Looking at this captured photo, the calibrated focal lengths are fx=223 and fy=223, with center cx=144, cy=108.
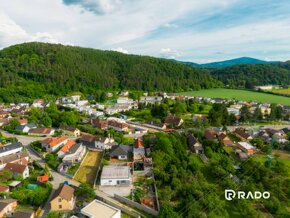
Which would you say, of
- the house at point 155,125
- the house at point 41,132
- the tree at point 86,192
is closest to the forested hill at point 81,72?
the house at point 41,132

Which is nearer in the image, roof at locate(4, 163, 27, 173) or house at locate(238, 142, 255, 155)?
roof at locate(4, 163, 27, 173)

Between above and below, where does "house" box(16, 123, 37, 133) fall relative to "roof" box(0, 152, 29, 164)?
above


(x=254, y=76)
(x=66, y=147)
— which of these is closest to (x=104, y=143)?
(x=66, y=147)

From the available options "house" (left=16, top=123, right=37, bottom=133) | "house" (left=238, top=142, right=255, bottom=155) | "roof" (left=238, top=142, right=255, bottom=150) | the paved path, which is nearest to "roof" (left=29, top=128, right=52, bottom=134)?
"house" (left=16, top=123, right=37, bottom=133)

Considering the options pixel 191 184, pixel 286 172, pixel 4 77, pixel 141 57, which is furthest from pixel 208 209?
pixel 141 57

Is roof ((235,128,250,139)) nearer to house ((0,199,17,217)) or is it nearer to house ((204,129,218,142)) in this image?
house ((204,129,218,142))

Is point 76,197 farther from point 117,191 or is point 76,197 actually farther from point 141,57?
point 141,57

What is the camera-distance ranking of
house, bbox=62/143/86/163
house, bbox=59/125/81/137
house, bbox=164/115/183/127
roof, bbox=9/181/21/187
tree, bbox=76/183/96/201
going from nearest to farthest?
tree, bbox=76/183/96/201 < roof, bbox=9/181/21/187 < house, bbox=62/143/86/163 < house, bbox=59/125/81/137 < house, bbox=164/115/183/127
